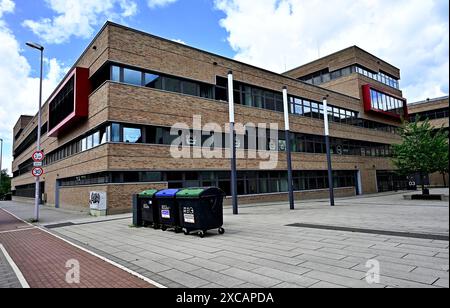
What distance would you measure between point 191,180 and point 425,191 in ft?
63.6

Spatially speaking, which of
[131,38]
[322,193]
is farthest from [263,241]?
[322,193]

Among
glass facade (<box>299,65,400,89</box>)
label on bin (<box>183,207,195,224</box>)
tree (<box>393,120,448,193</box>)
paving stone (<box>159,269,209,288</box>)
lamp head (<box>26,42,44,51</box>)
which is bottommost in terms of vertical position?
paving stone (<box>159,269,209,288</box>)

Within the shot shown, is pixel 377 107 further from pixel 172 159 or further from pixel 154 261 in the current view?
pixel 154 261

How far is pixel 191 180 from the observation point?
68.8 ft

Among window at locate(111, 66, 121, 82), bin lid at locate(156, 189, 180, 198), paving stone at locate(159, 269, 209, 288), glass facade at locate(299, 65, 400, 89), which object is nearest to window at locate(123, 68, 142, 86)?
window at locate(111, 66, 121, 82)

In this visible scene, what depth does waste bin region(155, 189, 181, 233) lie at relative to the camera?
10133mm

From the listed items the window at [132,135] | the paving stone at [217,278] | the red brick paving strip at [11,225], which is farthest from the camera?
the window at [132,135]

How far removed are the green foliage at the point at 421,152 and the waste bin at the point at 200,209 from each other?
20505 millimetres

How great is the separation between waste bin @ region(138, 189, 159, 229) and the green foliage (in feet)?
70.4

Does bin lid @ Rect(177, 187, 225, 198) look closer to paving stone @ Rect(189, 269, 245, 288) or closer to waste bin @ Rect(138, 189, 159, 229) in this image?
waste bin @ Rect(138, 189, 159, 229)

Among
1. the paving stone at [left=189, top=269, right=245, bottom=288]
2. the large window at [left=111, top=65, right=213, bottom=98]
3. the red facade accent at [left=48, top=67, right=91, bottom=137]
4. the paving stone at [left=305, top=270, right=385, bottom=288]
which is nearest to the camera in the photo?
the paving stone at [left=305, top=270, right=385, bottom=288]

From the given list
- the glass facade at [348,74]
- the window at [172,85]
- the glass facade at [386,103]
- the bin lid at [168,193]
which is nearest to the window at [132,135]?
the window at [172,85]

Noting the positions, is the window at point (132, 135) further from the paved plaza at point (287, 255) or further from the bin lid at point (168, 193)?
the paved plaza at point (287, 255)

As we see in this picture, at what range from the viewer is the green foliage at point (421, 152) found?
22766 millimetres
